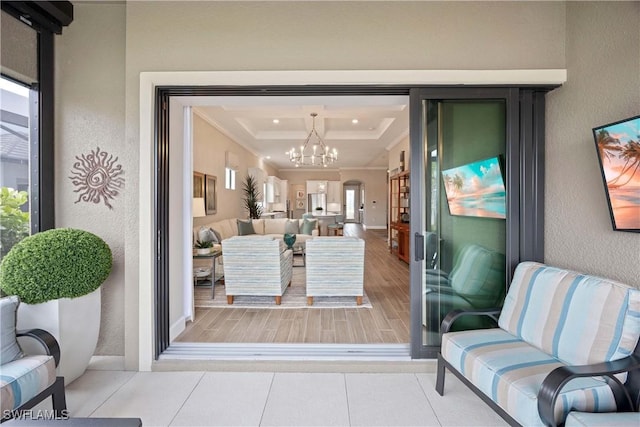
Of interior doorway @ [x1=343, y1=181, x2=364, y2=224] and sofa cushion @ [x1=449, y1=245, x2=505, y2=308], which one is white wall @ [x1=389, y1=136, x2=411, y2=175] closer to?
sofa cushion @ [x1=449, y1=245, x2=505, y2=308]

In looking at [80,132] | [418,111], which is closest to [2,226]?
[80,132]

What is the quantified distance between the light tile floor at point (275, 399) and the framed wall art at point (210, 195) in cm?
353

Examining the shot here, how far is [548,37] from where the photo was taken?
241 centimetres

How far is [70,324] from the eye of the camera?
2.15m

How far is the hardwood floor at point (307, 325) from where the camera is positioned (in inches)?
112

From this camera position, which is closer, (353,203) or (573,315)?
(573,315)

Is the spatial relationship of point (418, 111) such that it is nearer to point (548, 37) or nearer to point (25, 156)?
point (548, 37)

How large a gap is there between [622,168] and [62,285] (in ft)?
11.7

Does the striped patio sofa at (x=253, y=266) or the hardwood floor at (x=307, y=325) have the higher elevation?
the striped patio sofa at (x=253, y=266)

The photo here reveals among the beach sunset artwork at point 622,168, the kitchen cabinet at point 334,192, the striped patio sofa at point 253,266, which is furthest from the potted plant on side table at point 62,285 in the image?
the kitchen cabinet at point 334,192

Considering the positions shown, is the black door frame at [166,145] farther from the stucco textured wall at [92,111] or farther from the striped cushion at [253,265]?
the striped cushion at [253,265]

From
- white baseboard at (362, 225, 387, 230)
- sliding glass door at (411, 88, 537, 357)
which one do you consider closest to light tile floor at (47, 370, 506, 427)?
sliding glass door at (411, 88, 537, 357)

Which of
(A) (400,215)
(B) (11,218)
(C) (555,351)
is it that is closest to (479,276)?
(C) (555,351)

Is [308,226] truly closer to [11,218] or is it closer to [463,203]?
[463,203]
